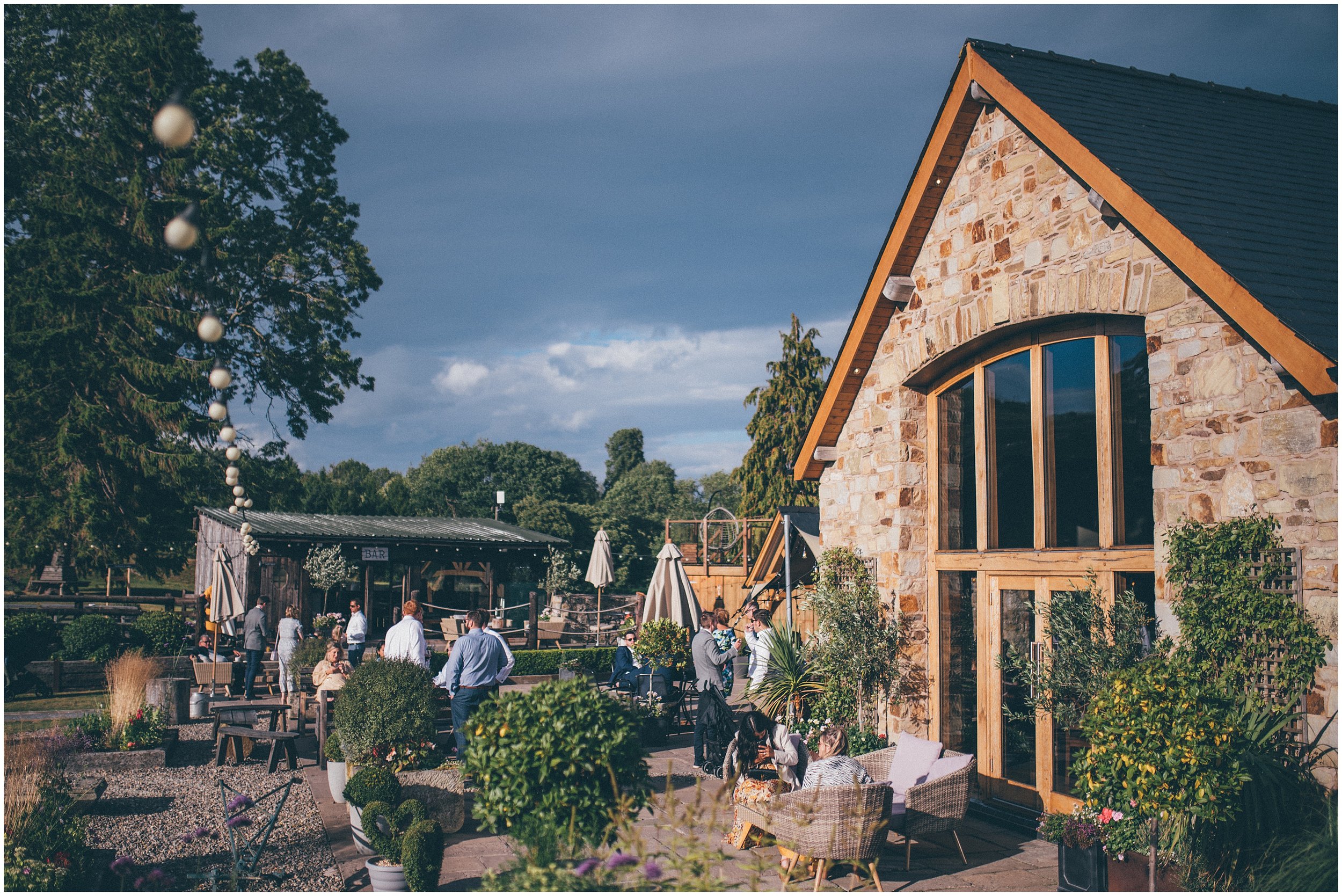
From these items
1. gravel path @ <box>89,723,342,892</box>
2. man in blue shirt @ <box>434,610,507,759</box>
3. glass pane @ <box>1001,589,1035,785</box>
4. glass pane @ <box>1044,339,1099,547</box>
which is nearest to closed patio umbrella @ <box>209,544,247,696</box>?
gravel path @ <box>89,723,342,892</box>

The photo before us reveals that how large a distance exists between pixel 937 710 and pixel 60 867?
22.1 feet

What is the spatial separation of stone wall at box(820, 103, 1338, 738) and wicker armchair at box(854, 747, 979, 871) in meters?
1.82

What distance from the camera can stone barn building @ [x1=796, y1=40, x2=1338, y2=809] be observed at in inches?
220

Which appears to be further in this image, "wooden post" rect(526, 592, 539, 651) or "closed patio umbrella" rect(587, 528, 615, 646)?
"wooden post" rect(526, 592, 539, 651)

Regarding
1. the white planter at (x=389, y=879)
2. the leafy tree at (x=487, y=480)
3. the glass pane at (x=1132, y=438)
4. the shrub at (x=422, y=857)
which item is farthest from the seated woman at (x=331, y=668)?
the leafy tree at (x=487, y=480)

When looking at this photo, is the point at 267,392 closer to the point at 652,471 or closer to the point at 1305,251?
the point at 1305,251

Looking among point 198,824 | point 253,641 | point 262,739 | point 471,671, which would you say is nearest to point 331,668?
point 262,739

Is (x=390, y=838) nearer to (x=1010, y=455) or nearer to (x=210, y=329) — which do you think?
(x=210, y=329)

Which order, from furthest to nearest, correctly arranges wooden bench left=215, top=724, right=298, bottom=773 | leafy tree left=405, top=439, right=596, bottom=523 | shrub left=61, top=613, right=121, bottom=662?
leafy tree left=405, top=439, right=596, bottom=523 < shrub left=61, top=613, right=121, bottom=662 < wooden bench left=215, top=724, right=298, bottom=773

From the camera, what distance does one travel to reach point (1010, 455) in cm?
812

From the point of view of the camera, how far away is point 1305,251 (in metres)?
6.09

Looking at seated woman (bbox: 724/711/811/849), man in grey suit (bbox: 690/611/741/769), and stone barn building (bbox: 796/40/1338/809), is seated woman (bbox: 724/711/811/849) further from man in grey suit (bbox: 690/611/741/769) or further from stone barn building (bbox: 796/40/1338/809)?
stone barn building (bbox: 796/40/1338/809)

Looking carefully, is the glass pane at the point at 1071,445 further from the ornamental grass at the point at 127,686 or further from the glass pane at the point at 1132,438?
the ornamental grass at the point at 127,686

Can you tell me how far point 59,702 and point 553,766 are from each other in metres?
14.2
